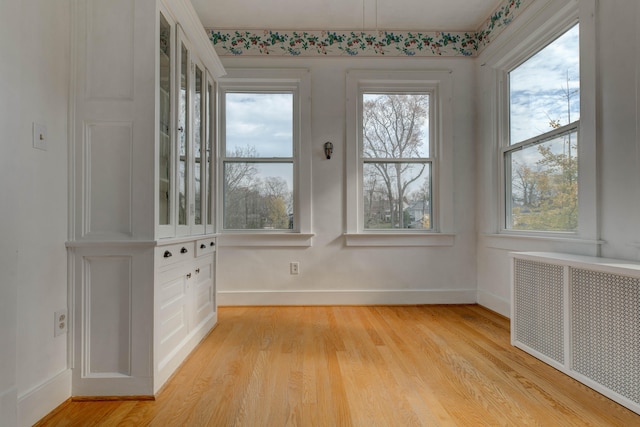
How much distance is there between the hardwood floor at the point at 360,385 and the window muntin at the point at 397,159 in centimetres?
123

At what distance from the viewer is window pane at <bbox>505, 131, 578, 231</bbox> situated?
246cm

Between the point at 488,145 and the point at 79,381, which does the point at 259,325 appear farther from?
the point at 488,145

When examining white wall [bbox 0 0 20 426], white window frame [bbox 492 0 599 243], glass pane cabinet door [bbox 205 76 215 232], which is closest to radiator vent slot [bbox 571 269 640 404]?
white window frame [bbox 492 0 599 243]

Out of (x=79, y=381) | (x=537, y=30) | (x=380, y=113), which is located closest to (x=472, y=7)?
(x=537, y=30)

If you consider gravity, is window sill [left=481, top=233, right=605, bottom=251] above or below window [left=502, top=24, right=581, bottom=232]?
below

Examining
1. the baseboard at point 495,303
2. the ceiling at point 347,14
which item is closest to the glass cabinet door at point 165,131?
the ceiling at point 347,14

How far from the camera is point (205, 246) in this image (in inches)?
105

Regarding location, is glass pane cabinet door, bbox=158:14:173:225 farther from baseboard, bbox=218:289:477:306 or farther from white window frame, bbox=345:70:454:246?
white window frame, bbox=345:70:454:246

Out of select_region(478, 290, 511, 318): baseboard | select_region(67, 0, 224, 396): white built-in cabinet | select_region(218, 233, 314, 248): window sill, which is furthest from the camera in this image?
select_region(218, 233, 314, 248): window sill

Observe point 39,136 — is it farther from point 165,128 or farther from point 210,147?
point 210,147

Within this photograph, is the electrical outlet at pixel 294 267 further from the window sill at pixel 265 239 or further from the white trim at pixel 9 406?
the white trim at pixel 9 406

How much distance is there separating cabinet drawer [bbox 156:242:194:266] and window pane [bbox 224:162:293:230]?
1.24 metres

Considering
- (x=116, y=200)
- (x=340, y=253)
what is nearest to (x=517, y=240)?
(x=340, y=253)

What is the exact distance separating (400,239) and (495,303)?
1.05 metres
